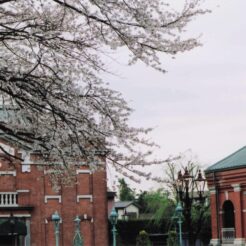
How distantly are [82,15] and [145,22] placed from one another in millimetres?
990

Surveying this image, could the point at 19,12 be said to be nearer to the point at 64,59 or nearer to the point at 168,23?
the point at 64,59

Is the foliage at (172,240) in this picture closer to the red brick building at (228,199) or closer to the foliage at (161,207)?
the red brick building at (228,199)

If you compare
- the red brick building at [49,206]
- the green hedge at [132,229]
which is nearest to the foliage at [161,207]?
the green hedge at [132,229]

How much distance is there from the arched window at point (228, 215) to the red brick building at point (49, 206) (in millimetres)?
8492

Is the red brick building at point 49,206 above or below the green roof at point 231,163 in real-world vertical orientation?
below

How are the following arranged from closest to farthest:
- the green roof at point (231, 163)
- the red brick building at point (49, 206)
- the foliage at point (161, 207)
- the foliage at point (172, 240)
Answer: the green roof at point (231, 163), the red brick building at point (49, 206), the foliage at point (172, 240), the foliage at point (161, 207)

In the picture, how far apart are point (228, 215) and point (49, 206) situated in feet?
40.4

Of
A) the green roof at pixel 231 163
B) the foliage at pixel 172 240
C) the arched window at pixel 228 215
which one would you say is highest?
the green roof at pixel 231 163

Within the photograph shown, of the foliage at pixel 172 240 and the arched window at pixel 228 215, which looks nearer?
the arched window at pixel 228 215

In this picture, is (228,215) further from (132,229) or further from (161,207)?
(161,207)

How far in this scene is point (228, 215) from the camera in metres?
44.4

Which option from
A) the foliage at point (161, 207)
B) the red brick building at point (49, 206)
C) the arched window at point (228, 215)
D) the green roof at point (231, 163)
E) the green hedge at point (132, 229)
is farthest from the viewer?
the foliage at point (161, 207)

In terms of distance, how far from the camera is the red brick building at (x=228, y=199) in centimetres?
4203

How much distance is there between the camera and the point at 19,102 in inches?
414
